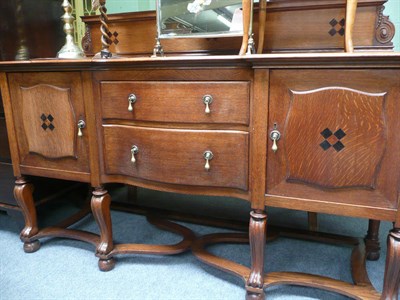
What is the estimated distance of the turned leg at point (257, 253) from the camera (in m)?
0.95

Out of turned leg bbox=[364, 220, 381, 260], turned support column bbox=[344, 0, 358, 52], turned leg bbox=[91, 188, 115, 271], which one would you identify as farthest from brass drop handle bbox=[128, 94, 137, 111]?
turned leg bbox=[364, 220, 381, 260]

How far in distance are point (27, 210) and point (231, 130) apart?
0.90 m

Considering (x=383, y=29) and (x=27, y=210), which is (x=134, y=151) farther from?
(x=383, y=29)

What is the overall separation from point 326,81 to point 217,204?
1099 mm

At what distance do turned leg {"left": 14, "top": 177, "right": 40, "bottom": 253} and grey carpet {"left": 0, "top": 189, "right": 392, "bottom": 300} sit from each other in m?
0.04

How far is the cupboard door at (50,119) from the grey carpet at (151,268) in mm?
366

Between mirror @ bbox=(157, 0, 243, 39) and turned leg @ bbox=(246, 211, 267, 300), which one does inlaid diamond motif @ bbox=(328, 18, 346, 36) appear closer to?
mirror @ bbox=(157, 0, 243, 39)

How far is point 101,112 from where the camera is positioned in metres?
1.07

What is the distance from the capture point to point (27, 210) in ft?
4.27

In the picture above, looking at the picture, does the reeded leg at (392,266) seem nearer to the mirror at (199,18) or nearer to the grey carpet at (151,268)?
the grey carpet at (151,268)

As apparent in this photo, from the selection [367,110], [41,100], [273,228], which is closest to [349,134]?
[367,110]

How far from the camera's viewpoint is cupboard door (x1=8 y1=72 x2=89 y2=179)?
3.61 ft

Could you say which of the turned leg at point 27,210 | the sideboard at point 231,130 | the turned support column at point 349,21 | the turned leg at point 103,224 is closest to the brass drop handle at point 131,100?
the sideboard at point 231,130

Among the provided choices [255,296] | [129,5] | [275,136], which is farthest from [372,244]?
[129,5]
